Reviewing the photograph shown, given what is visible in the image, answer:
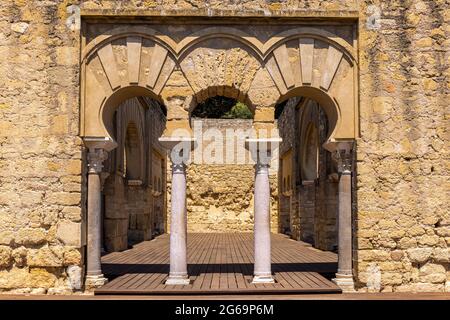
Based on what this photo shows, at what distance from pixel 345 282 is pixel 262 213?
156cm

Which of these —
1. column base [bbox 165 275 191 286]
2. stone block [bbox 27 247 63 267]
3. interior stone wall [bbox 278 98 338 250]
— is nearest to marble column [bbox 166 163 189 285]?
column base [bbox 165 275 191 286]

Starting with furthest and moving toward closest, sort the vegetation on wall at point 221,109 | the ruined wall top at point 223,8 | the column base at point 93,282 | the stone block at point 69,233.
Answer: the vegetation on wall at point 221,109 → the ruined wall top at point 223,8 → the column base at point 93,282 → the stone block at point 69,233

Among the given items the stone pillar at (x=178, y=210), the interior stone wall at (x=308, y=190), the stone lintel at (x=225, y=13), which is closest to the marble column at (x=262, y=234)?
the stone pillar at (x=178, y=210)

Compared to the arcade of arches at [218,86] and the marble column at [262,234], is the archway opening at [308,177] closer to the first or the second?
the arcade of arches at [218,86]

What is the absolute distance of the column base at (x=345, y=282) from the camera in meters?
8.40

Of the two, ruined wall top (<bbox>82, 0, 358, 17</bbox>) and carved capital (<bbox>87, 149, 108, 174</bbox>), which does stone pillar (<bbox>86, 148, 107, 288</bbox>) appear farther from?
ruined wall top (<bbox>82, 0, 358, 17</bbox>)

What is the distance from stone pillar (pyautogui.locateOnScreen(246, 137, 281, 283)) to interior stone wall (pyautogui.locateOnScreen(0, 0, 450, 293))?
130 cm

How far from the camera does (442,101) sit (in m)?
8.52

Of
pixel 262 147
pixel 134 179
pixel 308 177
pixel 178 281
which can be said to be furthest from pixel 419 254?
pixel 134 179

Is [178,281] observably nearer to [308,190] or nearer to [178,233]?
[178,233]

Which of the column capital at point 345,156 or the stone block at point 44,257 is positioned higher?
the column capital at point 345,156

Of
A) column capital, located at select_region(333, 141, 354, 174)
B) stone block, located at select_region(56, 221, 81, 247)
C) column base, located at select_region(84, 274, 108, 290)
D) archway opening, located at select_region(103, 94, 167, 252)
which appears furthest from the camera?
archway opening, located at select_region(103, 94, 167, 252)

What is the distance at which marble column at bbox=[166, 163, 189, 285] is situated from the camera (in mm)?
8625

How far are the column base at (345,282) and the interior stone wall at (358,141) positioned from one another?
0.38 ft
